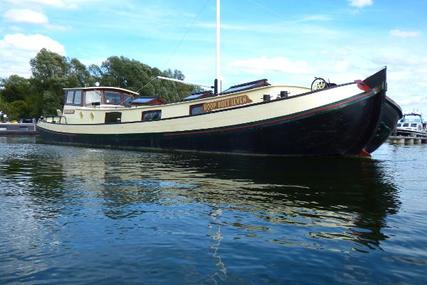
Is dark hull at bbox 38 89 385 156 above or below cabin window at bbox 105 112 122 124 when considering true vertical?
below

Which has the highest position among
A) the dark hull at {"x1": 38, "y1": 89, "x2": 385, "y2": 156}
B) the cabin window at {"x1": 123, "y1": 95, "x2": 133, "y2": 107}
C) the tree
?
the tree

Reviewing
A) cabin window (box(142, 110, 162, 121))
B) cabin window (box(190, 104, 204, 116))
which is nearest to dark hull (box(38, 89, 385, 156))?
cabin window (box(190, 104, 204, 116))

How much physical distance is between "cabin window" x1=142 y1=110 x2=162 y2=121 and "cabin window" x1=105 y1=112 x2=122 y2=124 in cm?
239

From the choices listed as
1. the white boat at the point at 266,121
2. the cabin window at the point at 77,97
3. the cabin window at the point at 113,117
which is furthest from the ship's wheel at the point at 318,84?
the cabin window at the point at 77,97

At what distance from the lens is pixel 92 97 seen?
3114 cm

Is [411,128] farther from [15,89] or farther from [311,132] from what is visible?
[15,89]

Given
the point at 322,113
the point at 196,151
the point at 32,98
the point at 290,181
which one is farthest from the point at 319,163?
the point at 32,98

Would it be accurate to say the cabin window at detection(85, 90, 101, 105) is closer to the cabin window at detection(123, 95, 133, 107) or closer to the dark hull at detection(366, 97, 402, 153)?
the cabin window at detection(123, 95, 133, 107)

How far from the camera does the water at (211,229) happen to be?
5.66 m

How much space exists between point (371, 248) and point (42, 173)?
11192mm

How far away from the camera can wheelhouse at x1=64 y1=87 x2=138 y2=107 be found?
102ft

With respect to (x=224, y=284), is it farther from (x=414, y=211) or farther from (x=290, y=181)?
(x=290, y=181)

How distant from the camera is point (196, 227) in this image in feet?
25.5

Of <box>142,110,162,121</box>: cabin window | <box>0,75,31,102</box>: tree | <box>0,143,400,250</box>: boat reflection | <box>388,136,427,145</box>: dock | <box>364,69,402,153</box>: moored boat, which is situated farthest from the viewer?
<box>0,75,31,102</box>: tree
